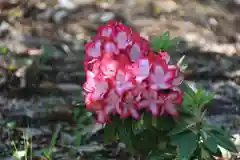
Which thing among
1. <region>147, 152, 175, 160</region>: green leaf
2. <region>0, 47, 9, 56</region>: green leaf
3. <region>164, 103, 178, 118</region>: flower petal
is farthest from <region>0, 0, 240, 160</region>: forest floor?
<region>164, 103, 178, 118</region>: flower petal

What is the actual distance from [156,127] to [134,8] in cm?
250

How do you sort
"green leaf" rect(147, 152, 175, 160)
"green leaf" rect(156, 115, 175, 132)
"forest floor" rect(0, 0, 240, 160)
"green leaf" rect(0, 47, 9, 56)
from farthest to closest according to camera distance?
"green leaf" rect(0, 47, 9, 56)
"forest floor" rect(0, 0, 240, 160)
"green leaf" rect(147, 152, 175, 160)
"green leaf" rect(156, 115, 175, 132)

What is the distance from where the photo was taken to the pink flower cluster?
156 centimetres

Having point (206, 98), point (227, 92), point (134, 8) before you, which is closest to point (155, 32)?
point (134, 8)

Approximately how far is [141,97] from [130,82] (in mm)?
63

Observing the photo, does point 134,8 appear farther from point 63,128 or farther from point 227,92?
point 63,128

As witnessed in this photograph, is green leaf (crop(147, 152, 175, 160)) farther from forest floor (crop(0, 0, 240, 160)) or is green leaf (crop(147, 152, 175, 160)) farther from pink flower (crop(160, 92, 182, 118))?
forest floor (crop(0, 0, 240, 160))

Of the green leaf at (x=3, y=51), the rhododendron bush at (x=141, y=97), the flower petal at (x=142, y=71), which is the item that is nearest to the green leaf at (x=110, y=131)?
the rhododendron bush at (x=141, y=97)

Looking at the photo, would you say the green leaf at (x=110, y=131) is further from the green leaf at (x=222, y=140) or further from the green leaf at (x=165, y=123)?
the green leaf at (x=222, y=140)

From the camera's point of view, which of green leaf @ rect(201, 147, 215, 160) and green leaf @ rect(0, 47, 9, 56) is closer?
green leaf @ rect(201, 147, 215, 160)

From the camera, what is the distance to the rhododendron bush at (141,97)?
1.57 metres

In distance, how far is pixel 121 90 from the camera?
1550 millimetres

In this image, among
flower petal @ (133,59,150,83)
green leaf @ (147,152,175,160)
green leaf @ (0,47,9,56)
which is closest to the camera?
flower petal @ (133,59,150,83)

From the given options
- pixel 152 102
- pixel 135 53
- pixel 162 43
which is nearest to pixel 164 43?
pixel 162 43
